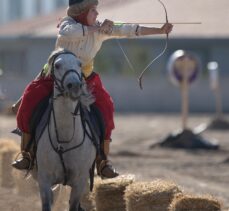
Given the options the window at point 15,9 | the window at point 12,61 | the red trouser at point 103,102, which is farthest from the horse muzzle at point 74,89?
the window at point 15,9

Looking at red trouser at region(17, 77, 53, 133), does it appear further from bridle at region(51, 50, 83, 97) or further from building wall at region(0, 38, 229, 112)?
building wall at region(0, 38, 229, 112)

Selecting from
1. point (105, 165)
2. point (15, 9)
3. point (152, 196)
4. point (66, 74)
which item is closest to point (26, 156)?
point (105, 165)

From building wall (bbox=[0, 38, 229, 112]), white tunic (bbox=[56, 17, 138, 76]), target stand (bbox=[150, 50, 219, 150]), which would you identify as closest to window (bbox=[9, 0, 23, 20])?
building wall (bbox=[0, 38, 229, 112])

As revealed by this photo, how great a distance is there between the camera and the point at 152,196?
39.3 ft

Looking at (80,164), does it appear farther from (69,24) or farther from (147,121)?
(147,121)

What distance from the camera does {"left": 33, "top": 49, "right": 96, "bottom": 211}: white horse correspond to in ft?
35.7

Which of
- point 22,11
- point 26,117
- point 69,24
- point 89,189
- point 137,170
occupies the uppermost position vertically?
point 69,24

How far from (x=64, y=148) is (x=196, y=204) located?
4.73ft

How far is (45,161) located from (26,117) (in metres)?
0.67

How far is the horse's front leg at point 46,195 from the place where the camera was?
11164 mm

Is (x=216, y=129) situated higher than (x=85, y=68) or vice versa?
(x=85, y=68)

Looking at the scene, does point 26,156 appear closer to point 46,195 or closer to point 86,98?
point 46,195

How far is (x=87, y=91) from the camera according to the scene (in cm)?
1098

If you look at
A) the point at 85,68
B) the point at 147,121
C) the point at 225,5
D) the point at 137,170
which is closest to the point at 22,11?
the point at 225,5
